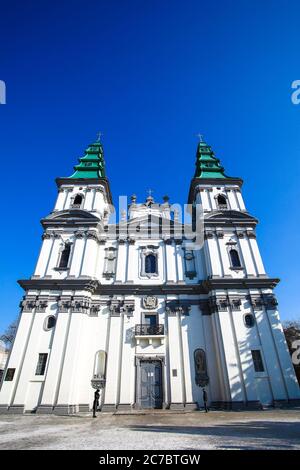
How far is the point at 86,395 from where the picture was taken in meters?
17.2

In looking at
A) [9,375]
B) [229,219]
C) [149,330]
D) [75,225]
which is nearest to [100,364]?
[149,330]

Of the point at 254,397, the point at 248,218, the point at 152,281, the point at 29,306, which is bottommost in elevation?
the point at 254,397

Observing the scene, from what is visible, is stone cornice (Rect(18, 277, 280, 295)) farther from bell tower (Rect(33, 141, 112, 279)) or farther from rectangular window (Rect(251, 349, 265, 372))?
rectangular window (Rect(251, 349, 265, 372))

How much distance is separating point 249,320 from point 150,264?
9.22 meters

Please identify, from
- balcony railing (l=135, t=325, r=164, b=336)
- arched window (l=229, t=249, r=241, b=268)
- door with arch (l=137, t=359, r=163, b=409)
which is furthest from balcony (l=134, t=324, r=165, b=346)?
arched window (l=229, t=249, r=241, b=268)

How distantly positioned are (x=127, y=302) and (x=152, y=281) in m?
→ 2.90

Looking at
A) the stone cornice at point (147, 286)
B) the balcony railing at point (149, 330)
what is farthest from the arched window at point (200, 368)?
the stone cornice at point (147, 286)

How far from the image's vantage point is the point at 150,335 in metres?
18.9

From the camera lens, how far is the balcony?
18.8m

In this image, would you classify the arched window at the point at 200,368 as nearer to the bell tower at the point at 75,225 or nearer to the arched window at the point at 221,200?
the bell tower at the point at 75,225

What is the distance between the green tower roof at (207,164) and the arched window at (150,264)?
37.0ft
